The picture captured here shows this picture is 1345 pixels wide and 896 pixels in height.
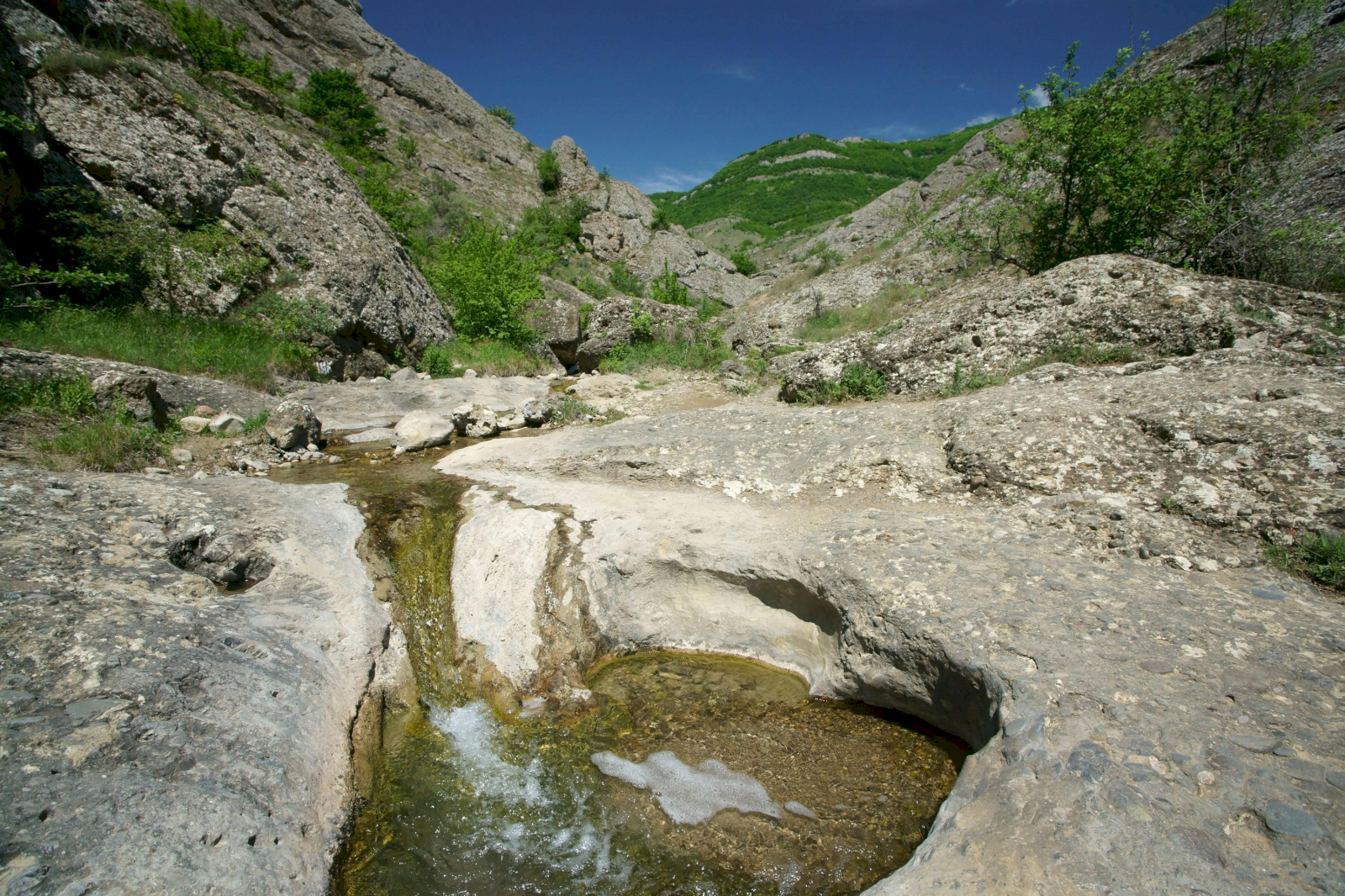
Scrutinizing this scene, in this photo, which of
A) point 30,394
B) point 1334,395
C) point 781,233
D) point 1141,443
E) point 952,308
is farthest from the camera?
point 781,233

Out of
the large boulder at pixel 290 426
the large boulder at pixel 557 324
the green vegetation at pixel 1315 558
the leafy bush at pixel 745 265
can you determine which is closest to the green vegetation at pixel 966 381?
the green vegetation at pixel 1315 558

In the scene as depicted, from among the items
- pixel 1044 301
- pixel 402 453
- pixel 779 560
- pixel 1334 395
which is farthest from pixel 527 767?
pixel 1044 301

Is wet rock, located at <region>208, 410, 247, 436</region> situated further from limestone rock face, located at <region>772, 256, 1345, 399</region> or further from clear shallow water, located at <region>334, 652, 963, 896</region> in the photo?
limestone rock face, located at <region>772, 256, 1345, 399</region>

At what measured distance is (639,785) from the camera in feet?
12.0

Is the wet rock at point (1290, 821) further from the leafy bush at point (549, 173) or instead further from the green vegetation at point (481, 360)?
the leafy bush at point (549, 173)

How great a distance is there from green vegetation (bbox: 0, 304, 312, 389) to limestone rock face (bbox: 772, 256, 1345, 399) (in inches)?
377

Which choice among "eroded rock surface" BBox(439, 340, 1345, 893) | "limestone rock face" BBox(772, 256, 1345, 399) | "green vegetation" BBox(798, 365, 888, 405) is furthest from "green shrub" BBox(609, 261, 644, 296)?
"eroded rock surface" BBox(439, 340, 1345, 893)

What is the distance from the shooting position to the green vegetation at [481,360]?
14414mm

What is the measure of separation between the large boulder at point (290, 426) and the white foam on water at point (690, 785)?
6.32m

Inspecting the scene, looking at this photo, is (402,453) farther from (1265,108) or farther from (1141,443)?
(1265,108)

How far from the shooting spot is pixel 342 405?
33.2ft

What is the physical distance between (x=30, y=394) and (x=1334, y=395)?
1260cm

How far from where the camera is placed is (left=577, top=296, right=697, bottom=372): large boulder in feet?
54.7

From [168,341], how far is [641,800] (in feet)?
35.3
